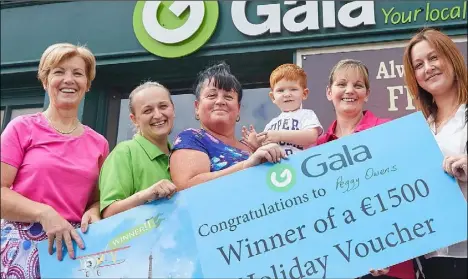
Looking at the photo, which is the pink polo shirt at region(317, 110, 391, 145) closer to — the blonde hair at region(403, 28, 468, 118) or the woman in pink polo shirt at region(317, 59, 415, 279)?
the woman in pink polo shirt at region(317, 59, 415, 279)

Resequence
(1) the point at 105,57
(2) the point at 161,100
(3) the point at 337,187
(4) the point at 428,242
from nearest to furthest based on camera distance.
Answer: (4) the point at 428,242 < (3) the point at 337,187 < (2) the point at 161,100 < (1) the point at 105,57

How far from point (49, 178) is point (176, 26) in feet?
8.28

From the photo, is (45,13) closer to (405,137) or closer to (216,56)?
(216,56)

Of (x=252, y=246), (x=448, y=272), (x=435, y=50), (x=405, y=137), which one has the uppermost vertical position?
(x=435, y=50)

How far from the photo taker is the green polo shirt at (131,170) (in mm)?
1999

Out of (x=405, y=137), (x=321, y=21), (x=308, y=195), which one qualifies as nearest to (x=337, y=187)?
(x=308, y=195)

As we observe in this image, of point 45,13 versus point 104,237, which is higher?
point 45,13

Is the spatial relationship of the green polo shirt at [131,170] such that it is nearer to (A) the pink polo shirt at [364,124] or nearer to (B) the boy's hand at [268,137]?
(B) the boy's hand at [268,137]

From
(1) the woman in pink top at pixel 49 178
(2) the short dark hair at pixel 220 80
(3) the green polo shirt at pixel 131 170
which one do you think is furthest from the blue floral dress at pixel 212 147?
(1) the woman in pink top at pixel 49 178

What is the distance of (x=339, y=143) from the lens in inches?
77.3

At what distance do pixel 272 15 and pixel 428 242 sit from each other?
284 cm

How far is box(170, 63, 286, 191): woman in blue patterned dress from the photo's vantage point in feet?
6.53

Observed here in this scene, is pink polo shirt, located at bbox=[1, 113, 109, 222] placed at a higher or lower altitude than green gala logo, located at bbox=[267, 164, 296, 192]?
higher

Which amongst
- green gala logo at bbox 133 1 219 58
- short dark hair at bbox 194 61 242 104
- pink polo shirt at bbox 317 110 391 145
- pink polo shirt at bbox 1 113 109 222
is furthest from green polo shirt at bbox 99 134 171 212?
green gala logo at bbox 133 1 219 58
